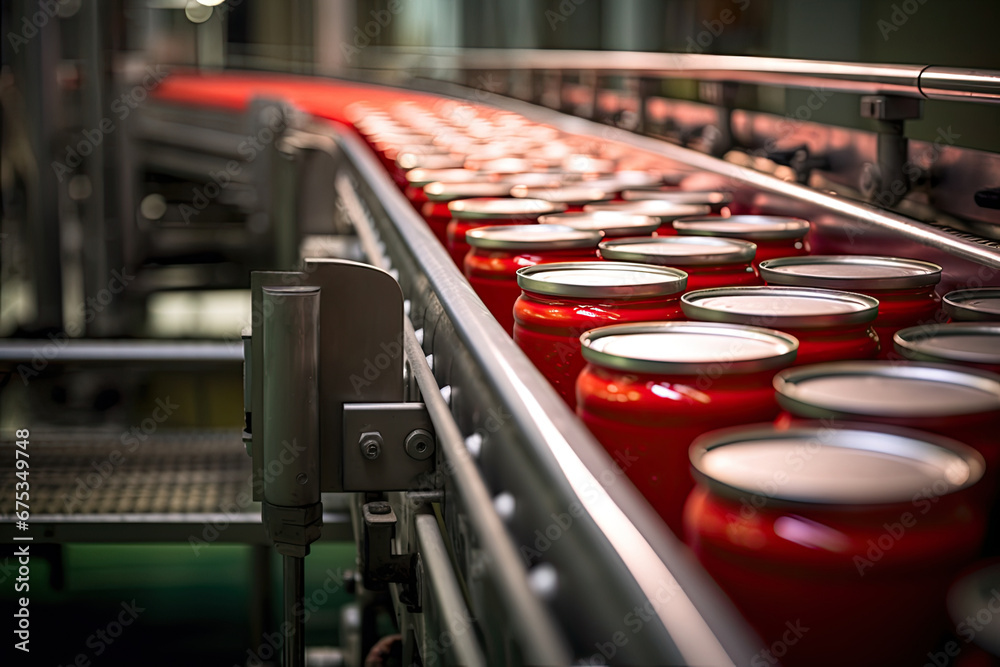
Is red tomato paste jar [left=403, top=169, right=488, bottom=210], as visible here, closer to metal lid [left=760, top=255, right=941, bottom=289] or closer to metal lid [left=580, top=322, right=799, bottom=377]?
metal lid [left=760, top=255, right=941, bottom=289]

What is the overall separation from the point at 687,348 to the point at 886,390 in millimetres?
Result: 129

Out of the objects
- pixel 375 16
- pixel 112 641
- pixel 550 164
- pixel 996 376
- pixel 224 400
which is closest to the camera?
pixel 996 376

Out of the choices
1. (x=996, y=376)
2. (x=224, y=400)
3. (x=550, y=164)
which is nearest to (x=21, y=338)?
(x=224, y=400)

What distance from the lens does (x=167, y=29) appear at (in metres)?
11.8

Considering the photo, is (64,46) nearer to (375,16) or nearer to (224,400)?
(224,400)

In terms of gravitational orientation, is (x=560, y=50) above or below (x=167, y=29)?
below

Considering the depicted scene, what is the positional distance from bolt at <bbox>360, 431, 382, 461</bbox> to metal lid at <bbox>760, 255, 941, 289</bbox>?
1.09ft

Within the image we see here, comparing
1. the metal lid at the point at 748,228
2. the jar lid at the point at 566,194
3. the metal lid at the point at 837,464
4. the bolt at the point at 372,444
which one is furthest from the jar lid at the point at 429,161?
the metal lid at the point at 837,464

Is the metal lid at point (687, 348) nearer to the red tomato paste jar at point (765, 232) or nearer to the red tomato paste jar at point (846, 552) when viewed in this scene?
the red tomato paste jar at point (846, 552)

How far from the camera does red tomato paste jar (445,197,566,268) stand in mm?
1178

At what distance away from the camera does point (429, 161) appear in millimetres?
1789

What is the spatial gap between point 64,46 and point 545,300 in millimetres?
2654

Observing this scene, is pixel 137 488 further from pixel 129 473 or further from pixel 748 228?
pixel 748 228

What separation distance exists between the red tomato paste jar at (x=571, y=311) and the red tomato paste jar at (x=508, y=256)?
0.15m
